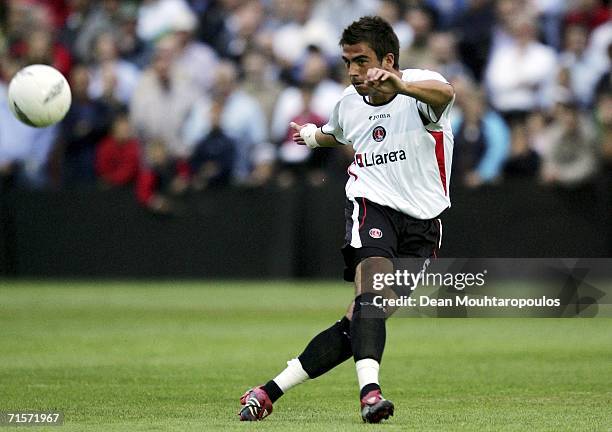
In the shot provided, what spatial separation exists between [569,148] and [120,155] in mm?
7107

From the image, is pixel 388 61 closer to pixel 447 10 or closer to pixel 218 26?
pixel 447 10

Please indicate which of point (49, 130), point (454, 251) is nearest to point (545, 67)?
point (454, 251)

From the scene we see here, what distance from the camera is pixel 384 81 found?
292 inches

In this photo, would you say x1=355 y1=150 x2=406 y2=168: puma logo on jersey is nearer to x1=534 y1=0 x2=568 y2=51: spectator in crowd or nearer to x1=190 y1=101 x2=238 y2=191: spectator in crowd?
x1=190 y1=101 x2=238 y2=191: spectator in crowd

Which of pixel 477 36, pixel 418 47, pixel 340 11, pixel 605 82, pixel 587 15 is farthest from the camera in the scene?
pixel 340 11

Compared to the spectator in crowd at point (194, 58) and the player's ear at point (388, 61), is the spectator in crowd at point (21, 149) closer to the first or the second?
the spectator in crowd at point (194, 58)

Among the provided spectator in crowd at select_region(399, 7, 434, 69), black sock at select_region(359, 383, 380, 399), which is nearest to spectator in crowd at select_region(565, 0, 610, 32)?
spectator in crowd at select_region(399, 7, 434, 69)

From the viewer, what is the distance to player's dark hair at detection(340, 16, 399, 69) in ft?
26.0

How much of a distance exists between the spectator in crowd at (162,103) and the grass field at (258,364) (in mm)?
2908

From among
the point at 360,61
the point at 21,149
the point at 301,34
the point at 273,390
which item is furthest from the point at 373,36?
the point at 21,149

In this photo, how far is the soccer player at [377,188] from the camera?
26.1 ft

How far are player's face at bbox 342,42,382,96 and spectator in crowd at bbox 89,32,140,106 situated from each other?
13702 millimetres

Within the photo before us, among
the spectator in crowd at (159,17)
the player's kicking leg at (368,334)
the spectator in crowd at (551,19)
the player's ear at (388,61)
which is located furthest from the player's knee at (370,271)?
the spectator in crowd at (159,17)

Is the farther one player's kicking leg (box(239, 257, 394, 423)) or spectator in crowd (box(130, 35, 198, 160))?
spectator in crowd (box(130, 35, 198, 160))
